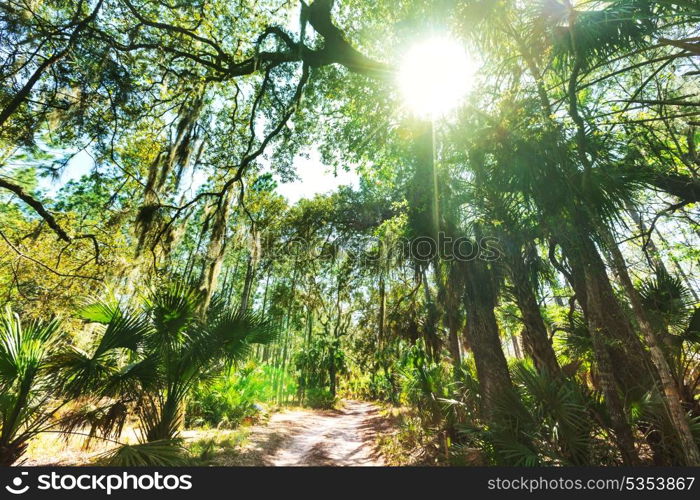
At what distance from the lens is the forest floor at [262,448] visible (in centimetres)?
534

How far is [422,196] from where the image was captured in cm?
659

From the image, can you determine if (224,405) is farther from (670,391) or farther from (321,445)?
(670,391)

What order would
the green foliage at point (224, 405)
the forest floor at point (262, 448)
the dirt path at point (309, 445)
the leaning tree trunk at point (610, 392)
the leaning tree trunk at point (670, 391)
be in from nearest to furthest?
the leaning tree trunk at point (670, 391) → the leaning tree trunk at point (610, 392) → the forest floor at point (262, 448) → the dirt path at point (309, 445) → the green foliage at point (224, 405)

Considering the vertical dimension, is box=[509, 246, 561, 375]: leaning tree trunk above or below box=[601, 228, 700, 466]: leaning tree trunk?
above

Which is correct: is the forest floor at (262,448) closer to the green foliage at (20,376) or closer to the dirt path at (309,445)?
the dirt path at (309,445)

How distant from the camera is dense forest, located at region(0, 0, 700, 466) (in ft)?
11.2

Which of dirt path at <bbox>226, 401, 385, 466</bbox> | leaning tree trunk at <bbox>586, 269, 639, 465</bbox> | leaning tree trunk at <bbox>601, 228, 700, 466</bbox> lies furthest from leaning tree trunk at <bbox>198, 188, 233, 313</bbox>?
leaning tree trunk at <bbox>601, 228, 700, 466</bbox>

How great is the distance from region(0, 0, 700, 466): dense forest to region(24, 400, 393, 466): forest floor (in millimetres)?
352

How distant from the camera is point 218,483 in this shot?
2.92 meters

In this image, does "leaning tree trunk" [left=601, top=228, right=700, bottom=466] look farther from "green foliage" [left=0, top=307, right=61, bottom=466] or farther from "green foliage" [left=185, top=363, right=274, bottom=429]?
"green foliage" [left=185, top=363, right=274, bottom=429]

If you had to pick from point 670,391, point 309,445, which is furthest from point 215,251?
point 670,391

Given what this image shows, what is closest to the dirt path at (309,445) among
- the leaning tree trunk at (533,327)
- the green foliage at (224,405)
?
the green foliage at (224,405)

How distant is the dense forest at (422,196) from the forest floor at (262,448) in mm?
352

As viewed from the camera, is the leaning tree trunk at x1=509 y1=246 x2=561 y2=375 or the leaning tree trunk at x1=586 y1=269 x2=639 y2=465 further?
the leaning tree trunk at x1=509 y1=246 x2=561 y2=375
